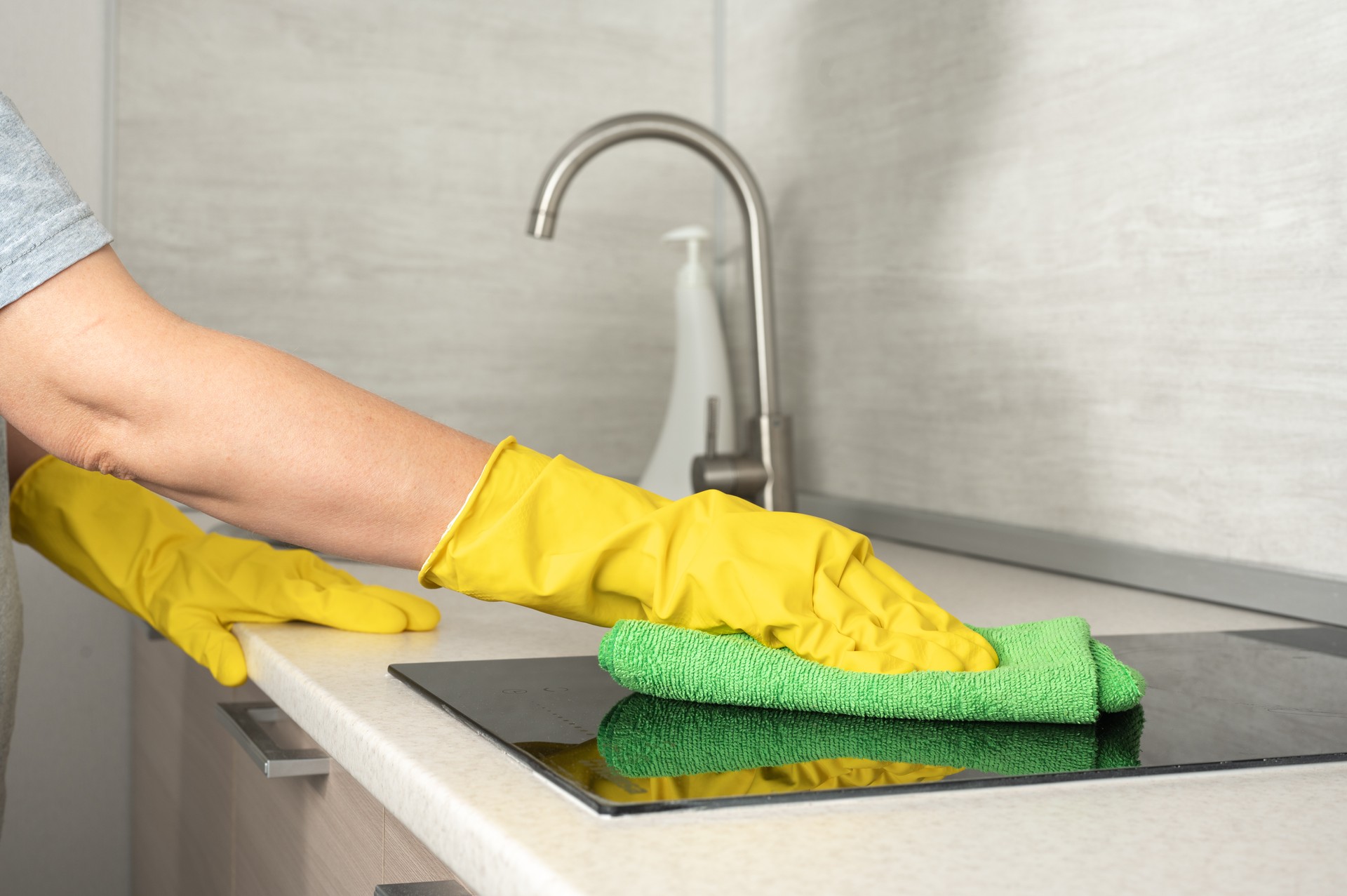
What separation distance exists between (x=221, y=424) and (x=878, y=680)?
32 centimetres

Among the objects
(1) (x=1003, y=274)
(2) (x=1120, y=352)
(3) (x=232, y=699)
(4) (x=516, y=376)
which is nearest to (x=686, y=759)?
(3) (x=232, y=699)

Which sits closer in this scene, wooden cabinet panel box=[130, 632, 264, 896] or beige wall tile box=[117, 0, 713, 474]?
wooden cabinet panel box=[130, 632, 264, 896]

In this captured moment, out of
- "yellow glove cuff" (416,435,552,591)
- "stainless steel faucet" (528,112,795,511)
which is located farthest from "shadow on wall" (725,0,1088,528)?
"yellow glove cuff" (416,435,552,591)

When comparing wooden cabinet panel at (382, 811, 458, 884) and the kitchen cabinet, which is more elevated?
wooden cabinet panel at (382, 811, 458, 884)

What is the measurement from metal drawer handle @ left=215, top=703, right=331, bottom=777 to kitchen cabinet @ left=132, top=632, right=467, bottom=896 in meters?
0.01

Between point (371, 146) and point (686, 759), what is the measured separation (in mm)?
1126

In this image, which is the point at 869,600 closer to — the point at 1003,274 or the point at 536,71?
the point at 1003,274

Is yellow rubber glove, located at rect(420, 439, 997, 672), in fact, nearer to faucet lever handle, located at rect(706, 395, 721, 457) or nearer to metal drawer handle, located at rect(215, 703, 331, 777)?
metal drawer handle, located at rect(215, 703, 331, 777)

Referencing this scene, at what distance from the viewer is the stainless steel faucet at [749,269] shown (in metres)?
1.17

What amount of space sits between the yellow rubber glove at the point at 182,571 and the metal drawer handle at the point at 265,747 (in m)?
0.03

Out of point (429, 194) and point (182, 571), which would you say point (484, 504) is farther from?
point (429, 194)

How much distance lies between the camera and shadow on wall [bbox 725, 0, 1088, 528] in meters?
1.11

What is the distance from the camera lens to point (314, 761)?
0.63 metres

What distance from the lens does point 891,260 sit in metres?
1.25
